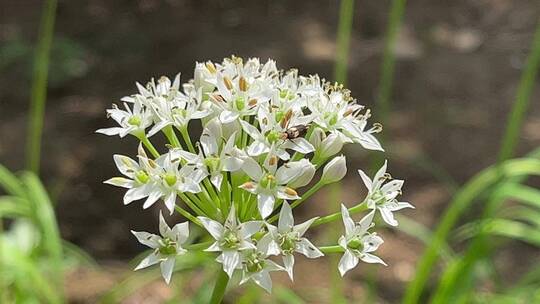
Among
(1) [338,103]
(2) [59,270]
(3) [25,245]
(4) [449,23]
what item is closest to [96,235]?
(3) [25,245]

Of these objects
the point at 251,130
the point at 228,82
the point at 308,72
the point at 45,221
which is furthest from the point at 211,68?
the point at 308,72

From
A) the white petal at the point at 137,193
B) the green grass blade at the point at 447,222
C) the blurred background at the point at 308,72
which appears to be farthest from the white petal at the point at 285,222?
the blurred background at the point at 308,72

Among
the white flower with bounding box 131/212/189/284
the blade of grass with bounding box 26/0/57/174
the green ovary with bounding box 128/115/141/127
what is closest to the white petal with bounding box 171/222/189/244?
the white flower with bounding box 131/212/189/284

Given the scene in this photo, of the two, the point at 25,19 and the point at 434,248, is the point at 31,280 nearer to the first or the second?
the point at 434,248

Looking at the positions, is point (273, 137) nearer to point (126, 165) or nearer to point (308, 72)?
point (126, 165)

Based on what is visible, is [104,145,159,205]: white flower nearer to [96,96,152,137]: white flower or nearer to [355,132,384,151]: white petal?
[96,96,152,137]: white flower

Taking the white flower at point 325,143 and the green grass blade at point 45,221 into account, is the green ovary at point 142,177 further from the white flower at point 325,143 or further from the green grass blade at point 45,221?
the green grass blade at point 45,221
